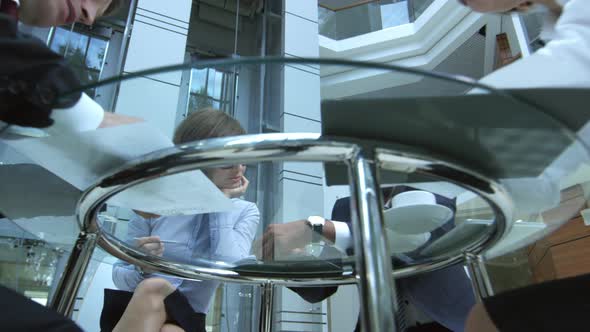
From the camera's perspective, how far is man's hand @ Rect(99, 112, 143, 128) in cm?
28

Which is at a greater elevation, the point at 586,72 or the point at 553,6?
the point at 553,6

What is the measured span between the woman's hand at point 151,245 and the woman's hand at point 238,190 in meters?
0.12

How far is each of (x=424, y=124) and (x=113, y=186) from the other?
0.70 ft

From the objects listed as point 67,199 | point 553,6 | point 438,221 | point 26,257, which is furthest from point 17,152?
point 553,6

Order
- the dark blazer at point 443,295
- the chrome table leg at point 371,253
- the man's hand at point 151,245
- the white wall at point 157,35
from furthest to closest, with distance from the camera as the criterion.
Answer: the white wall at point 157,35 < the dark blazer at point 443,295 < the man's hand at point 151,245 < the chrome table leg at point 371,253

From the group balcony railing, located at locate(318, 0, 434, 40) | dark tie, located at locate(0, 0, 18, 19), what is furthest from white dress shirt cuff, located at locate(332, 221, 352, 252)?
balcony railing, located at locate(318, 0, 434, 40)

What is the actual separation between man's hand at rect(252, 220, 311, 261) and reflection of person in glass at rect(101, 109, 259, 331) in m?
0.01

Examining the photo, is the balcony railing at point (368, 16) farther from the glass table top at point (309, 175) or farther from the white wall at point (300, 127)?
the glass table top at point (309, 175)

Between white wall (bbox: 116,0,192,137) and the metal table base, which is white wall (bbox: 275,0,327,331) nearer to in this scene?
the metal table base

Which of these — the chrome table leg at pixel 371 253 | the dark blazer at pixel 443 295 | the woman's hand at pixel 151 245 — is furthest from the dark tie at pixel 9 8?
the dark blazer at pixel 443 295

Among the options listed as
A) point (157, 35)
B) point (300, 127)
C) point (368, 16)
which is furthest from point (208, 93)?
point (368, 16)

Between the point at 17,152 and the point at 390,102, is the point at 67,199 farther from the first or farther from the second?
the point at 390,102

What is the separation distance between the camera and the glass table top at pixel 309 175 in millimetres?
254

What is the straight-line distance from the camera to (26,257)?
0.54 meters
